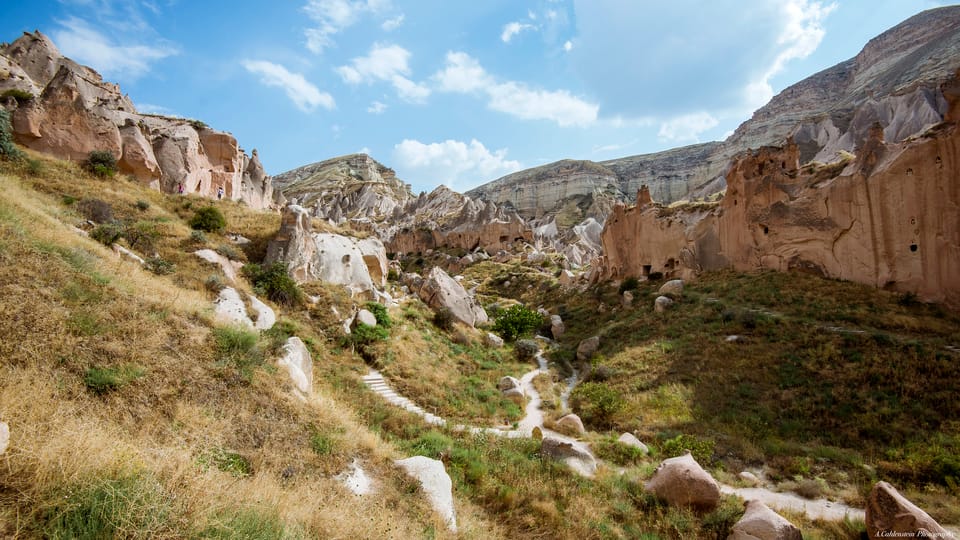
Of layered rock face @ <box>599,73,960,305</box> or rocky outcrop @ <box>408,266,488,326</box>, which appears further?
rocky outcrop @ <box>408,266,488,326</box>

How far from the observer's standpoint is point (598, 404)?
13289 mm

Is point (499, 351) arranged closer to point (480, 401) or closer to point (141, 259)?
point (480, 401)

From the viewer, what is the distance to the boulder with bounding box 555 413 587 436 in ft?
38.5

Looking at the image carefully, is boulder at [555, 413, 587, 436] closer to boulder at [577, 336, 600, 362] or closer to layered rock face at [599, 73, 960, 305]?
boulder at [577, 336, 600, 362]

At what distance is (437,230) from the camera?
67.5 meters

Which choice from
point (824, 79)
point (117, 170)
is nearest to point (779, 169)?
point (117, 170)

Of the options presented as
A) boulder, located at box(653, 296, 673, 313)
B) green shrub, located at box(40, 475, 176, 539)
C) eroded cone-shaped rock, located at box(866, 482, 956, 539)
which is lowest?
eroded cone-shaped rock, located at box(866, 482, 956, 539)

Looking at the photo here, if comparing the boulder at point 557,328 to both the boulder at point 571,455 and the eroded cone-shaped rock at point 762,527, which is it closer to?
the boulder at point 571,455

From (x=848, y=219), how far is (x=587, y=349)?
1486cm

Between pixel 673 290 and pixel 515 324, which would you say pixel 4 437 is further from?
pixel 673 290

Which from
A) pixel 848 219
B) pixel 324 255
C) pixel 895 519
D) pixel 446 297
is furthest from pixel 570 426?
pixel 848 219

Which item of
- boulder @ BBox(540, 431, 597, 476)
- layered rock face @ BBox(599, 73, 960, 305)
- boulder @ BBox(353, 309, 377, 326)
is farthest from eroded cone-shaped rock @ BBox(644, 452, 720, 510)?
layered rock face @ BBox(599, 73, 960, 305)

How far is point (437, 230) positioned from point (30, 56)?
48.7 meters

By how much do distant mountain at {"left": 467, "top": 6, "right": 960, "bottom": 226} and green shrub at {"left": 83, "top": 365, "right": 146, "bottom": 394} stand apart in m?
45.8
